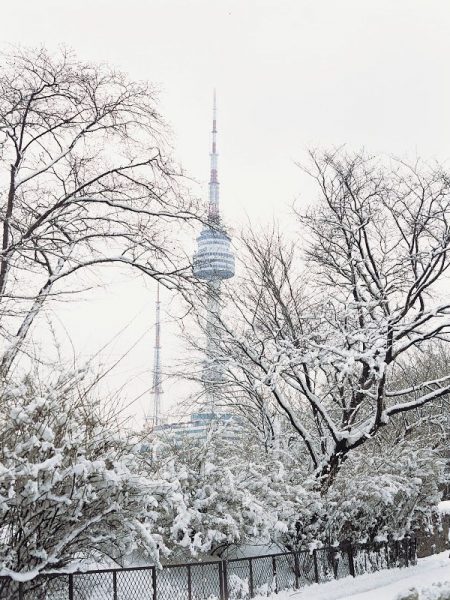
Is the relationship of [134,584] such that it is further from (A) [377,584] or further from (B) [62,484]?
(A) [377,584]

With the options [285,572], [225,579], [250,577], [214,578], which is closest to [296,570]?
[285,572]

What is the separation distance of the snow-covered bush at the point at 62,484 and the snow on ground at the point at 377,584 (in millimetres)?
5455

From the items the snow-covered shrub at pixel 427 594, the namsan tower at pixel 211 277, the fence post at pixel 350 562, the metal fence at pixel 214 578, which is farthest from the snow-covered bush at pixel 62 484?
the fence post at pixel 350 562

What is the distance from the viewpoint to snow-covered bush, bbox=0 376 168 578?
891 centimetres

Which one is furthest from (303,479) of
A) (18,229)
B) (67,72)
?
(67,72)

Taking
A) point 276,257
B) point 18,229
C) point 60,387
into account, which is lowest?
point 60,387

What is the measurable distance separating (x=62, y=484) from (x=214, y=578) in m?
4.98

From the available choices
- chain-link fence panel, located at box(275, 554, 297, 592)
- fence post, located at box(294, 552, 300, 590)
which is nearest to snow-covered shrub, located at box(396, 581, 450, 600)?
chain-link fence panel, located at box(275, 554, 297, 592)

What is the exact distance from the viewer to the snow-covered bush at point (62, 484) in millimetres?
8914

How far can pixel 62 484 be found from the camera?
9.39 metres

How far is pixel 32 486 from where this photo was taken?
8.59 metres

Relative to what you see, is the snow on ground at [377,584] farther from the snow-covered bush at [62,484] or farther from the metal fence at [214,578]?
the snow-covered bush at [62,484]

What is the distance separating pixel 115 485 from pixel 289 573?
751 cm

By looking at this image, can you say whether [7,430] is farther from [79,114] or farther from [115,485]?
[79,114]
